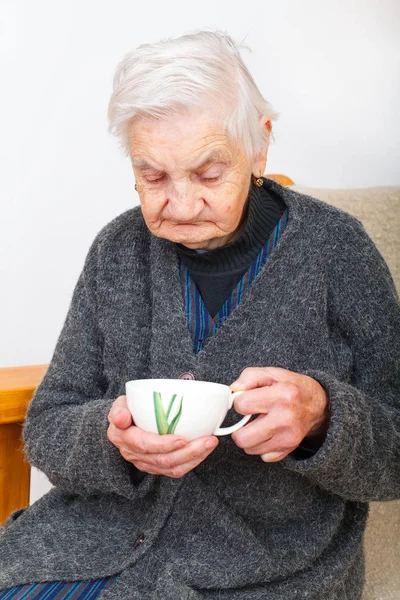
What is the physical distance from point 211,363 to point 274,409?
9.1 inches

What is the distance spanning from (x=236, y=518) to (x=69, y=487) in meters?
0.27

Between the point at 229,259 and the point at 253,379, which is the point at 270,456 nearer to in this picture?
the point at 253,379

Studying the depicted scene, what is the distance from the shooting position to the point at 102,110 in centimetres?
209

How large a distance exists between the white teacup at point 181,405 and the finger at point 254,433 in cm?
1

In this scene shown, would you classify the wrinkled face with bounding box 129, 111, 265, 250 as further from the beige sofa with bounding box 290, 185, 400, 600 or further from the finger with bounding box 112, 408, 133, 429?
the beige sofa with bounding box 290, 185, 400, 600

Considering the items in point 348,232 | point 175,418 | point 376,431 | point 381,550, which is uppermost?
point 348,232


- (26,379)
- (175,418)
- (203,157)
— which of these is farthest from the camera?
(26,379)

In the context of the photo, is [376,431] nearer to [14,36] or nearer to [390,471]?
[390,471]

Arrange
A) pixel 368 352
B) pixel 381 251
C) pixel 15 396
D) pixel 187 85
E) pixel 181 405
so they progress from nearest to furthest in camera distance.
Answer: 1. pixel 181 405
2. pixel 187 85
3. pixel 368 352
4. pixel 15 396
5. pixel 381 251

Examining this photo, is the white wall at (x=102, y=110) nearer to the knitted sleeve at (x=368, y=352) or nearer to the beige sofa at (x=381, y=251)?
the beige sofa at (x=381, y=251)

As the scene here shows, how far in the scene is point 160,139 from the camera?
3.80 ft

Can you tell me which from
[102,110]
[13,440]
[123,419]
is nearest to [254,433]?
[123,419]

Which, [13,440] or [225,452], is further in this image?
[13,440]

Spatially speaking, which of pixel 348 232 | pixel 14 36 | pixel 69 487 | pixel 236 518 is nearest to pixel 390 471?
pixel 236 518
